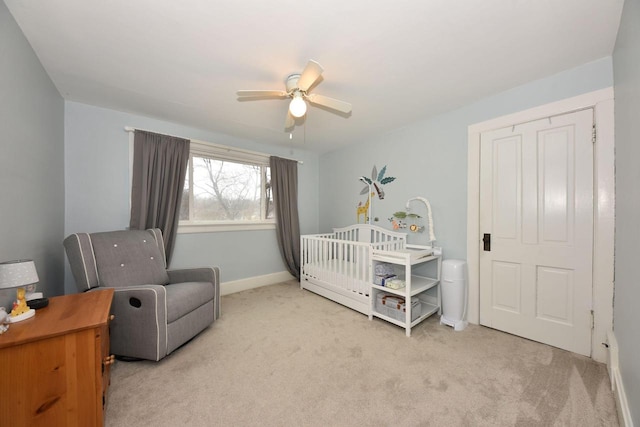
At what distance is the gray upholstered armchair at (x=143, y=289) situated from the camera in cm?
171

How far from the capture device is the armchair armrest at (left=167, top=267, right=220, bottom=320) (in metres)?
2.34

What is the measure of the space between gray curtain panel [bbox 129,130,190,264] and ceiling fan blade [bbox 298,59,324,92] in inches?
77.5

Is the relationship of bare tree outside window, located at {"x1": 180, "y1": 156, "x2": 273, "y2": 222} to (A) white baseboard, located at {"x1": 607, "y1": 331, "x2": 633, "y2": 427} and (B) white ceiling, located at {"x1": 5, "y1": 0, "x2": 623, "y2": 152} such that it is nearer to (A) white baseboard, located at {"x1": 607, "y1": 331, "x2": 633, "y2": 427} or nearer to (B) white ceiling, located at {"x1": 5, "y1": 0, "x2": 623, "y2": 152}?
(B) white ceiling, located at {"x1": 5, "y1": 0, "x2": 623, "y2": 152}

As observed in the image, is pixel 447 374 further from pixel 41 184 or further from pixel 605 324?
pixel 41 184

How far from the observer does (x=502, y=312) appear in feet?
7.20

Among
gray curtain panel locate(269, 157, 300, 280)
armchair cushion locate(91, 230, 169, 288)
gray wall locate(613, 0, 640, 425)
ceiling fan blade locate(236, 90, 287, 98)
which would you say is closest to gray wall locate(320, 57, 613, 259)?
gray wall locate(613, 0, 640, 425)

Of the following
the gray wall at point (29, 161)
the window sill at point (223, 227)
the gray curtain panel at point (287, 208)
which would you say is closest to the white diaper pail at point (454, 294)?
the gray curtain panel at point (287, 208)

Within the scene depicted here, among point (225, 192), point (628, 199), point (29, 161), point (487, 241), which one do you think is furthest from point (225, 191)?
point (628, 199)

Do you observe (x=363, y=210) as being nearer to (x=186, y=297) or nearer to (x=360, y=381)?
(x=360, y=381)

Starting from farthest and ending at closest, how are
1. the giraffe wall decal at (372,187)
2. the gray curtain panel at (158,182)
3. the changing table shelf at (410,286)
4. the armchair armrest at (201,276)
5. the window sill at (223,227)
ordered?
the giraffe wall decal at (372,187) → the window sill at (223,227) → the gray curtain panel at (158,182) → the armchair armrest at (201,276) → the changing table shelf at (410,286)

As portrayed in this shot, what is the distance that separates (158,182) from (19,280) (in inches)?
70.1

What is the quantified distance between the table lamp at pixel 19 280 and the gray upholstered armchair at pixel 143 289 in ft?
1.84

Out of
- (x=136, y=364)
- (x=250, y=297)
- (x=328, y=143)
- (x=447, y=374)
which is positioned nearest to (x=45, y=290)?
(x=136, y=364)

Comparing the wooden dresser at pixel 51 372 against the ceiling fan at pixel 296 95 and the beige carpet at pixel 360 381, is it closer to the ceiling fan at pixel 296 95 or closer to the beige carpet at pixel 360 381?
the beige carpet at pixel 360 381
